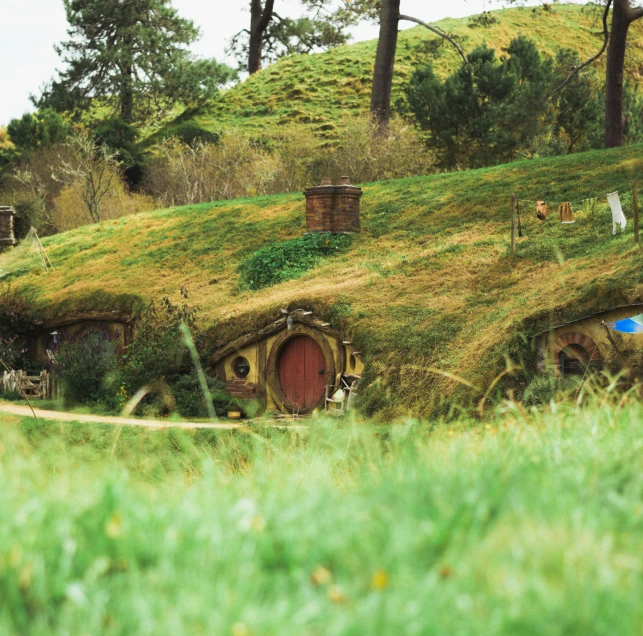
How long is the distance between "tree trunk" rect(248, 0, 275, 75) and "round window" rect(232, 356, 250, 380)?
2864cm

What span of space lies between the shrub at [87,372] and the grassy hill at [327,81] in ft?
70.3

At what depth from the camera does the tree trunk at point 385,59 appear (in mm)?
29609

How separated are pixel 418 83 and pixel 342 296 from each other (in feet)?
56.7

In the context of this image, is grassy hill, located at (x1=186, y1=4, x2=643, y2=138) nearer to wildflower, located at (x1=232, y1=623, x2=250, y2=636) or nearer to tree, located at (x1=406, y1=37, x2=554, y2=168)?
tree, located at (x1=406, y1=37, x2=554, y2=168)

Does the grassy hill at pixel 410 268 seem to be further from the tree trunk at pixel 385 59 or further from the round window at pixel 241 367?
the tree trunk at pixel 385 59

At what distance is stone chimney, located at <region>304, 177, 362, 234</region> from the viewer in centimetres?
2108

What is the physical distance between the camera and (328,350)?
16.0 meters

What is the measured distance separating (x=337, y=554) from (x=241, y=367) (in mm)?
14853

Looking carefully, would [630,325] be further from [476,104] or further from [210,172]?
[210,172]

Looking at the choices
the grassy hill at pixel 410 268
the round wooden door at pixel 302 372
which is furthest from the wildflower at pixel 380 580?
A: the round wooden door at pixel 302 372

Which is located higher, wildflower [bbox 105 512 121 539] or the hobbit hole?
wildflower [bbox 105 512 121 539]

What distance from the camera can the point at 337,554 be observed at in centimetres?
261

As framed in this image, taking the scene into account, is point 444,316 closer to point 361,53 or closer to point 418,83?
point 418,83

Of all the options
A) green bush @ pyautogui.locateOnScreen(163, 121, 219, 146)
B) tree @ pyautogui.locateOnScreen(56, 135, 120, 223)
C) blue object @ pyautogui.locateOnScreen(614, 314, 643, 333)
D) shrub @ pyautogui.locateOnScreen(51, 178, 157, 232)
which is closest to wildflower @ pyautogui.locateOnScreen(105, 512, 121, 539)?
blue object @ pyautogui.locateOnScreen(614, 314, 643, 333)
